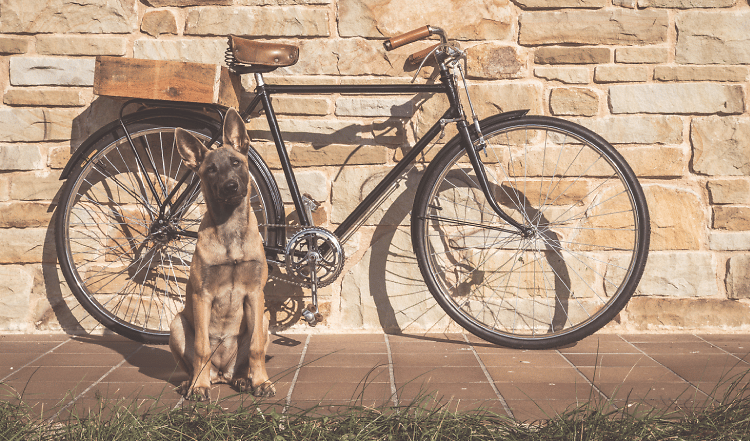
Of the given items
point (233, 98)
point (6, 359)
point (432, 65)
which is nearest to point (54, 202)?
point (6, 359)

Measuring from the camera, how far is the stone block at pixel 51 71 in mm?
3273

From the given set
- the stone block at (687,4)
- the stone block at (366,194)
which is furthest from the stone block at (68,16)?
the stone block at (687,4)

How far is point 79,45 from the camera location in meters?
3.29

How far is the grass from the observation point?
5.84 feet

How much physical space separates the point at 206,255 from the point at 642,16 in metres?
2.75

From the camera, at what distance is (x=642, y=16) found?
10.7 ft

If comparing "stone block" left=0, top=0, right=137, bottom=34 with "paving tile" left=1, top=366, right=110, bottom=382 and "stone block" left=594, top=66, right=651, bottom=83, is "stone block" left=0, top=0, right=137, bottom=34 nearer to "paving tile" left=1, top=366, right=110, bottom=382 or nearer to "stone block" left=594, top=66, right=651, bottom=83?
"paving tile" left=1, top=366, right=110, bottom=382

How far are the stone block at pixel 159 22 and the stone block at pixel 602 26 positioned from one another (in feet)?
6.63

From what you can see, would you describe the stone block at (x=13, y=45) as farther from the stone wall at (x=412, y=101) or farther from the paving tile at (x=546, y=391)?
the paving tile at (x=546, y=391)

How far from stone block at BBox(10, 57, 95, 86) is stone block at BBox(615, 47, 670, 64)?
3.04m

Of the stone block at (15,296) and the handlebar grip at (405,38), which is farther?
the stone block at (15,296)

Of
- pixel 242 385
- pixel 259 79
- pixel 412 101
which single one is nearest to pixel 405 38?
pixel 412 101

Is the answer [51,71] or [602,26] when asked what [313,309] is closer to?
[51,71]

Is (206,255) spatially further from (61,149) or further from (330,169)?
(61,149)
